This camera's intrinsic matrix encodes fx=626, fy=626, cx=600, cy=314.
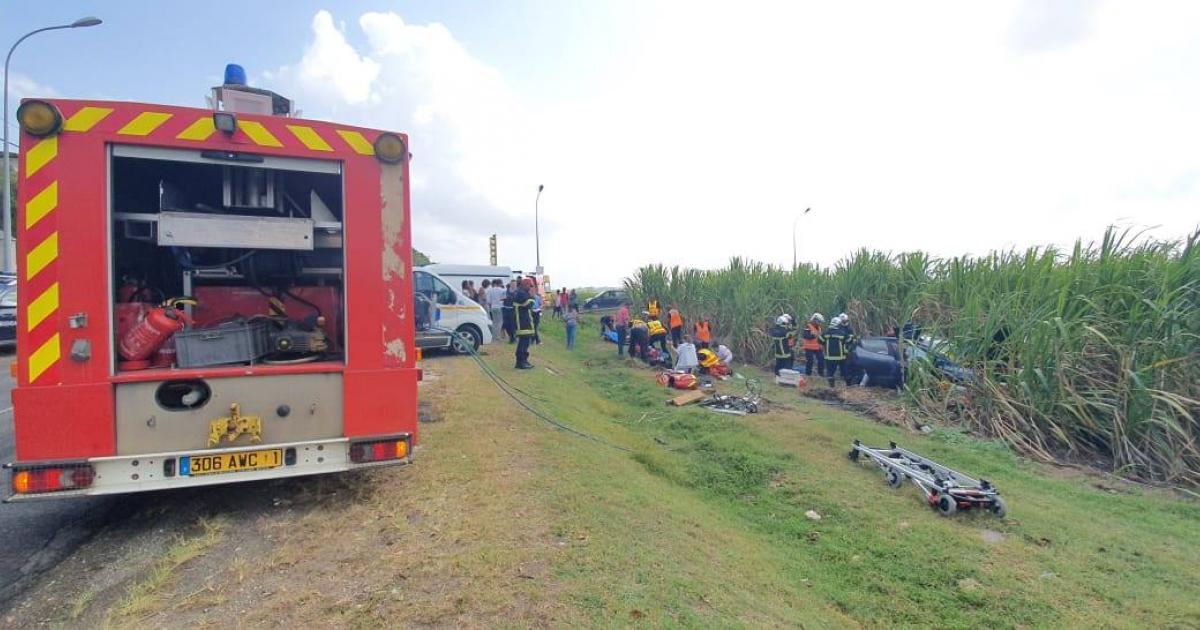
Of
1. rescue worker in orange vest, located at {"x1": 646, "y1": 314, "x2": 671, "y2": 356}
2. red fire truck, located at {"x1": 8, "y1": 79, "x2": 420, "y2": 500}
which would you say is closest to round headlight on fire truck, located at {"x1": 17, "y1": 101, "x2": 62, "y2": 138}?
red fire truck, located at {"x1": 8, "y1": 79, "x2": 420, "y2": 500}

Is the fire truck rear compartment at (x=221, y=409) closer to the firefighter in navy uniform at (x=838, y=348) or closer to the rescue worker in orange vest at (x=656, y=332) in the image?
the firefighter in navy uniform at (x=838, y=348)

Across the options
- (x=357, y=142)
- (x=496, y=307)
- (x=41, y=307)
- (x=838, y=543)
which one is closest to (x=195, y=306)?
(x=41, y=307)

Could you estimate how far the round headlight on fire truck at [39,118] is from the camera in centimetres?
353

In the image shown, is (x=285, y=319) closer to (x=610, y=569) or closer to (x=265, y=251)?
(x=265, y=251)

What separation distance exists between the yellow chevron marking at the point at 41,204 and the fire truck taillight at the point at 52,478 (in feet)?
4.57

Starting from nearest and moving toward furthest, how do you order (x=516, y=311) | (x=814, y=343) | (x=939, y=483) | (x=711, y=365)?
(x=939, y=483), (x=516, y=311), (x=711, y=365), (x=814, y=343)

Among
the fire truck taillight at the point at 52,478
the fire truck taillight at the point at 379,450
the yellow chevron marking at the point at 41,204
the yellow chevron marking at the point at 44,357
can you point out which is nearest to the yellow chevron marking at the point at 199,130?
the yellow chevron marking at the point at 41,204

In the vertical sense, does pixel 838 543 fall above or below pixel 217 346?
below

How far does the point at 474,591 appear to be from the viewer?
125 inches

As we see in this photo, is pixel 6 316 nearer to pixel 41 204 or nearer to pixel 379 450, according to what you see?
pixel 41 204

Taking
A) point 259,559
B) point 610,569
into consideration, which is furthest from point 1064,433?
point 259,559

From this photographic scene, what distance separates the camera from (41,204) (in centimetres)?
358

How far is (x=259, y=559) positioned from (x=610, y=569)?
204cm

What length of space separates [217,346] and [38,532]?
191 cm
